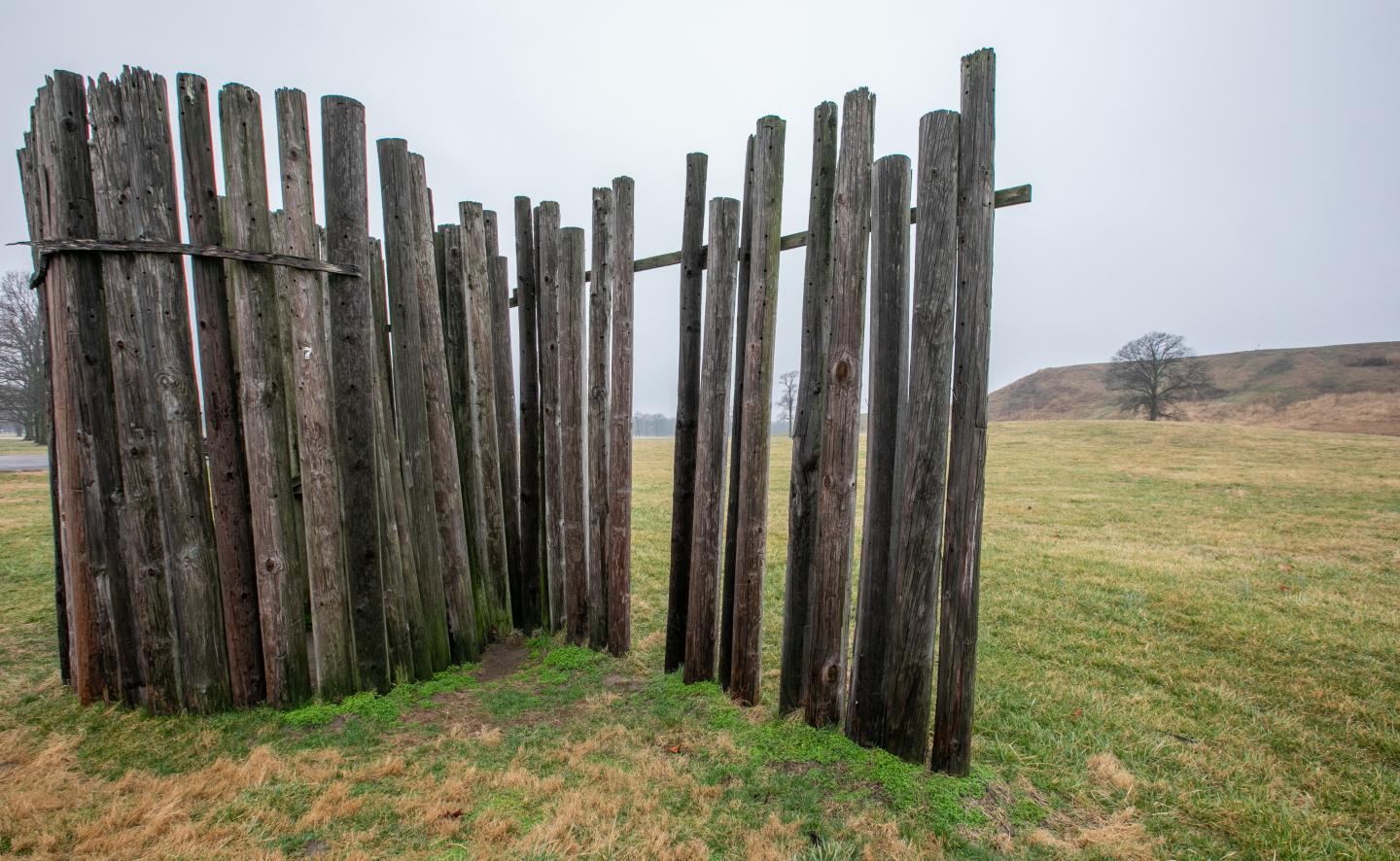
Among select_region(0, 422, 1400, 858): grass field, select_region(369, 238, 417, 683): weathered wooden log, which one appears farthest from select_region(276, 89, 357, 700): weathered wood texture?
select_region(0, 422, 1400, 858): grass field

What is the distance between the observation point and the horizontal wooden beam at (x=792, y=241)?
2.83 meters

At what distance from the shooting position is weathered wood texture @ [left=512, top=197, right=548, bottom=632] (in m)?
4.98

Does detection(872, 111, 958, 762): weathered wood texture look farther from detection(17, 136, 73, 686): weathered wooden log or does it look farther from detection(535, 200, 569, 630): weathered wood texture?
detection(17, 136, 73, 686): weathered wooden log

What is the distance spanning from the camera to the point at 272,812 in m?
2.71

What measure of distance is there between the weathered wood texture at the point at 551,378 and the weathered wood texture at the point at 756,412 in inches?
64.9

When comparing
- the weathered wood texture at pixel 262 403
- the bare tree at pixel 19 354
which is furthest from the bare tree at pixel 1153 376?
the bare tree at pixel 19 354

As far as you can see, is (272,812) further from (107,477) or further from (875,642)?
(875,642)

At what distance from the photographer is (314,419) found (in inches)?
145

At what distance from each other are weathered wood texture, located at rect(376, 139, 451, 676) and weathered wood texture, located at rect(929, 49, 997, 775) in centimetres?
319

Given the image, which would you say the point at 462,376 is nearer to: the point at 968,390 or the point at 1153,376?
the point at 968,390

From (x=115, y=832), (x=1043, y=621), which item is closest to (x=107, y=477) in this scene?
(x=115, y=832)

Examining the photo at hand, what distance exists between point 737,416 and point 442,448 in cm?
208

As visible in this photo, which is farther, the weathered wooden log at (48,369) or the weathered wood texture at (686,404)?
the weathered wood texture at (686,404)

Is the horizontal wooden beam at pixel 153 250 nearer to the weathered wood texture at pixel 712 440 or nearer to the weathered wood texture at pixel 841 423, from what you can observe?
the weathered wood texture at pixel 712 440
